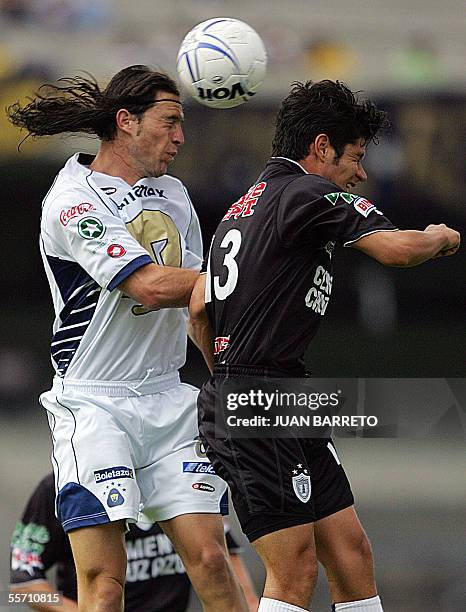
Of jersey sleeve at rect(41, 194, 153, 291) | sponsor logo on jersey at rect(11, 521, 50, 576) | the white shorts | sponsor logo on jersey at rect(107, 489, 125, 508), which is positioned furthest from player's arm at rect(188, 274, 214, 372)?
sponsor logo on jersey at rect(11, 521, 50, 576)

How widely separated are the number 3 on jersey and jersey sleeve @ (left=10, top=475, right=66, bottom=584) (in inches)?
58.8

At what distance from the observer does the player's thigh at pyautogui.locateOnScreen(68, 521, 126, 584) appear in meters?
4.28

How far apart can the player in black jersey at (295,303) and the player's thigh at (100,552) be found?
1.79ft

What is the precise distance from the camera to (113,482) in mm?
4355

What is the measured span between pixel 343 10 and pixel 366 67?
145 centimetres

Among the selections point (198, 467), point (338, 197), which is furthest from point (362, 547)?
point (338, 197)

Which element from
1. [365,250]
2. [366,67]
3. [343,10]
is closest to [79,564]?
[365,250]

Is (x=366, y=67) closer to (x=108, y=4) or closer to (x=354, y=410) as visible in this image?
(x=108, y=4)

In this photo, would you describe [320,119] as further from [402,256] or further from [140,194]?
[140,194]

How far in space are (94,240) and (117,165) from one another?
45 centimetres

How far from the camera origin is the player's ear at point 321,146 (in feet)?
13.8

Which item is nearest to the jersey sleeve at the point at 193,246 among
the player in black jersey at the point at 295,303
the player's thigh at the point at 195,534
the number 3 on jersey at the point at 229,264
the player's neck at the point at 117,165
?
the player's neck at the point at 117,165

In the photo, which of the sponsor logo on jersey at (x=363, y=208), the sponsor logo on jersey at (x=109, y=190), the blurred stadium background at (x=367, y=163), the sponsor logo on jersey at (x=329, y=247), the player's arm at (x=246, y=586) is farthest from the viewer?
the blurred stadium background at (x=367, y=163)

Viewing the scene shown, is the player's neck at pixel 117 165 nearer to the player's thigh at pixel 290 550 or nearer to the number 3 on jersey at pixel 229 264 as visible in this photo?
the number 3 on jersey at pixel 229 264
